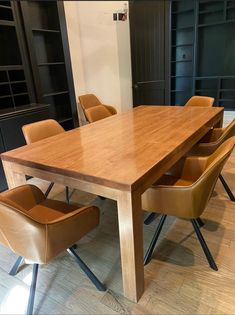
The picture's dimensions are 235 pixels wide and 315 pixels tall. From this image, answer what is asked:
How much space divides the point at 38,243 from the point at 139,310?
→ 0.64 metres

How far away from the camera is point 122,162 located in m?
1.31

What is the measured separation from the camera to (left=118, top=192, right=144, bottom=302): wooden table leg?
112 centimetres

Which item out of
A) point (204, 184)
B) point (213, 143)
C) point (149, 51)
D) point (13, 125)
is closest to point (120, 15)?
point (149, 51)

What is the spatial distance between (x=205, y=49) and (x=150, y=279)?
4008 mm

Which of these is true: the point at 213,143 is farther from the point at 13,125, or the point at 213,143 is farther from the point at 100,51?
the point at 100,51

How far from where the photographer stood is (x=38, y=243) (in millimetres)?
1079

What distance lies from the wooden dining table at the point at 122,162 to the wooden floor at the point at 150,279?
0.39 feet

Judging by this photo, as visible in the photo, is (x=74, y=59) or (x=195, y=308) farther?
(x=74, y=59)

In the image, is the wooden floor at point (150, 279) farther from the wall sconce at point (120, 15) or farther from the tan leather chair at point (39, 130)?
the wall sconce at point (120, 15)

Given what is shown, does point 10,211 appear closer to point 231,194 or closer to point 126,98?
point 231,194

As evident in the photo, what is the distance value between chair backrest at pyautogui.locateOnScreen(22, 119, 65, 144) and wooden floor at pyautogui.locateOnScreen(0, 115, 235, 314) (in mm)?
882

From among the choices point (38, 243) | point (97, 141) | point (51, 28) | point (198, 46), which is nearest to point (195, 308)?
point (38, 243)

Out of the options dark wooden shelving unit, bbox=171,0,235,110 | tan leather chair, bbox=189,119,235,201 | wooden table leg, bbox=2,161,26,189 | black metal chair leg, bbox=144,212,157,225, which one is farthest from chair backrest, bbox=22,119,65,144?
dark wooden shelving unit, bbox=171,0,235,110

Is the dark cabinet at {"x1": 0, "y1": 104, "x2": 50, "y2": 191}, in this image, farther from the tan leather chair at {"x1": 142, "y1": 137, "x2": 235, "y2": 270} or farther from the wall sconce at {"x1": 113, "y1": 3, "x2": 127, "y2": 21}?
the wall sconce at {"x1": 113, "y1": 3, "x2": 127, "y2": 21}
